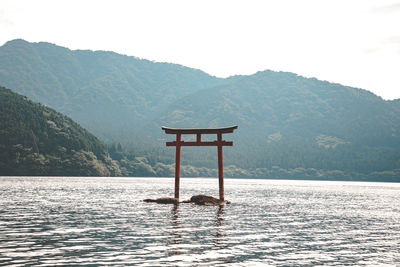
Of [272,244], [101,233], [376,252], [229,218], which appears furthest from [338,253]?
[229,218]

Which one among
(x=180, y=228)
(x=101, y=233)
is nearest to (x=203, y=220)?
(x=180, y=228)

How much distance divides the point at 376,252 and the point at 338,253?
2172 mm

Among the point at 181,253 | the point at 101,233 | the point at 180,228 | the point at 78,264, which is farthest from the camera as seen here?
the point at 180,228

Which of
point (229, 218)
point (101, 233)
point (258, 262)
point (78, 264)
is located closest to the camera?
point (78, 264)

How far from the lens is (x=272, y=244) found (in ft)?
79.6

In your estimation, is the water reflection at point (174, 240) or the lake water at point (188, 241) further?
the water reflection at point (174, 240)

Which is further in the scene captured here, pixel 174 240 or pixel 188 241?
pixel 174 240

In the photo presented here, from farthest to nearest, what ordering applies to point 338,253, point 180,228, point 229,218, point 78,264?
point 229,218 → point 180,228 → point 338,253 → point 78,264

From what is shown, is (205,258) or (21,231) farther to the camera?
(21,231)

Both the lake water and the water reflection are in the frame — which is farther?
the water reflection

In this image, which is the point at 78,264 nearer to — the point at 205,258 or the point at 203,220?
the point at 205,258

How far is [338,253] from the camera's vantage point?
2188cm

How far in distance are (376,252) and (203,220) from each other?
15.2 m

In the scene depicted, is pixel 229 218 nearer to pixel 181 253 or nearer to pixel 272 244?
pixel 272 244
